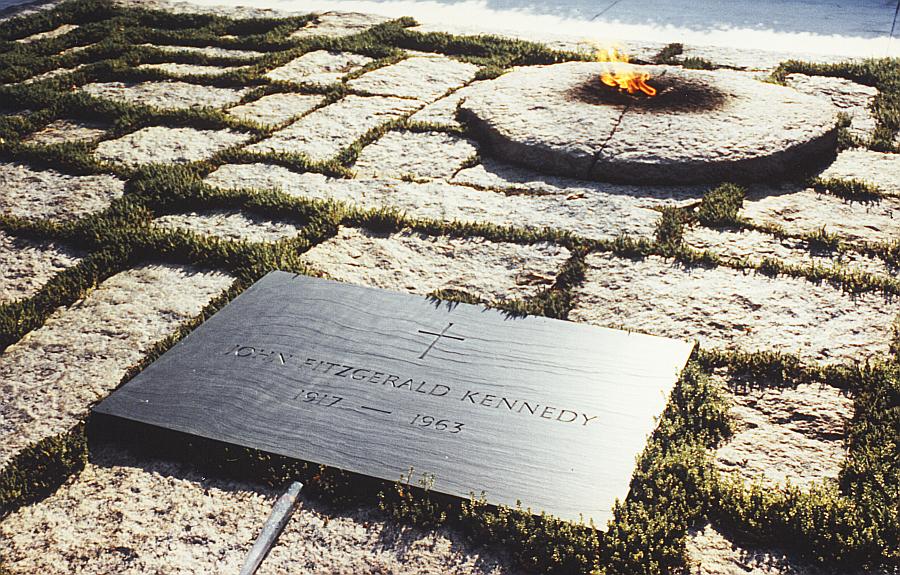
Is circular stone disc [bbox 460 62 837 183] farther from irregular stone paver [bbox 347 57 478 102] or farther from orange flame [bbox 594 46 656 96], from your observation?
irregular stone paver [bbox 347 57 478 102]

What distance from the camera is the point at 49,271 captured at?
10.0 feet

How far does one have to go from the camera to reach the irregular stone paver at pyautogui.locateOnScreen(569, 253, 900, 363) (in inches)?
98.5

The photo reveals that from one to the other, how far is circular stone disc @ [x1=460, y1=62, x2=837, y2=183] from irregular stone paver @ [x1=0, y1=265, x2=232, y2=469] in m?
1.63

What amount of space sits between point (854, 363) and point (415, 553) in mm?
1410

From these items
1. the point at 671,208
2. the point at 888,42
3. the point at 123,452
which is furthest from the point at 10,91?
the point at 888,42

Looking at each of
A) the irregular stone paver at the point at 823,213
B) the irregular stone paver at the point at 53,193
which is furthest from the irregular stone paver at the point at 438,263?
the irregular stone paver at the point at 53,193

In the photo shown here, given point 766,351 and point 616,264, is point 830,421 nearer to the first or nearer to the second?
Answer: point 766,351

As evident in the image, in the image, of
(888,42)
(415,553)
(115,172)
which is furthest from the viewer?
(888,42)

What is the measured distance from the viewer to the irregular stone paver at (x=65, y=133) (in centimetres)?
431

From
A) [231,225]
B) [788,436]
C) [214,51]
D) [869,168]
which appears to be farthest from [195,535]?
[214,51]

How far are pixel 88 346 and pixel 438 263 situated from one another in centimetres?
121

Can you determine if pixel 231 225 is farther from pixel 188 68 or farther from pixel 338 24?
pixel 338 24

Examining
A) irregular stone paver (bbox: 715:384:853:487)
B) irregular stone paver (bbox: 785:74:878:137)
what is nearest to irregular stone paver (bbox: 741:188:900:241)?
irregular stone paver (bbox: 785:74:878:137)

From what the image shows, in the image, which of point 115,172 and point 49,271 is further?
point 115,172
